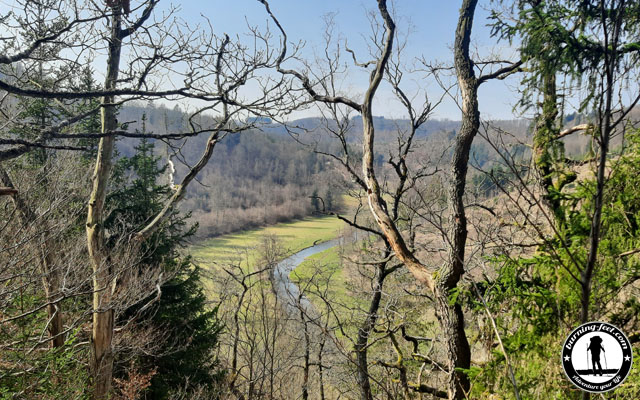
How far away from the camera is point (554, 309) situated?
2.00 m

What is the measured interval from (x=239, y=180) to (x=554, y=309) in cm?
5849

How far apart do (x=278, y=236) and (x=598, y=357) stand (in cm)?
3362

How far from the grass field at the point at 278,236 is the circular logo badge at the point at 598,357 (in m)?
25.1

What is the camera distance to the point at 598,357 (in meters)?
1.31

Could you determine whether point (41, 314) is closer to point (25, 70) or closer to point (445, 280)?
point (25, 70)

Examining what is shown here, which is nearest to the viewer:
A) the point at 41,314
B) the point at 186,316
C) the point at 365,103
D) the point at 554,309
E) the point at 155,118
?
the point at 554,309

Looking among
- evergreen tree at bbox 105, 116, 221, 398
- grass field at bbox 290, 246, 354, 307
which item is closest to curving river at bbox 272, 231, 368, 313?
grass field at bbox 290, 246, 354, 307

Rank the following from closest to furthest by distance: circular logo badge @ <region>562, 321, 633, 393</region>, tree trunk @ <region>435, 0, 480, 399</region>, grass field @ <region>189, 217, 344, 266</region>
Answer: circular logo badge @ <region>562, 321, 633, 393</region>, tree trunk @ <region>435, 0, 480, 399</region>, grass field @ <region>189, 217, 344, 266</region>

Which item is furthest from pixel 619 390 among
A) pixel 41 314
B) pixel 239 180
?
pixel 239 180

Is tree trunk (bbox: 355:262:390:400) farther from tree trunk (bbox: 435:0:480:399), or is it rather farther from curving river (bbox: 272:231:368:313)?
tree trunk (bbox: 435:0:480:399)

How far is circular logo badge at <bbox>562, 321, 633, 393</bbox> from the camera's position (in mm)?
1255

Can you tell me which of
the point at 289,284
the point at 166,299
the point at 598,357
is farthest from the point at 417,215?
the point at 289,284

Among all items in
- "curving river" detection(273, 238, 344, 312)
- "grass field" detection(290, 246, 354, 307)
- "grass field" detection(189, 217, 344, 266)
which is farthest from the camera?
"grass field" detection(189, 217, 344, 266)

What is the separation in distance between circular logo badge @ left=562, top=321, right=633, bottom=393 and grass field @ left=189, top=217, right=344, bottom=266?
2509 centimetres
